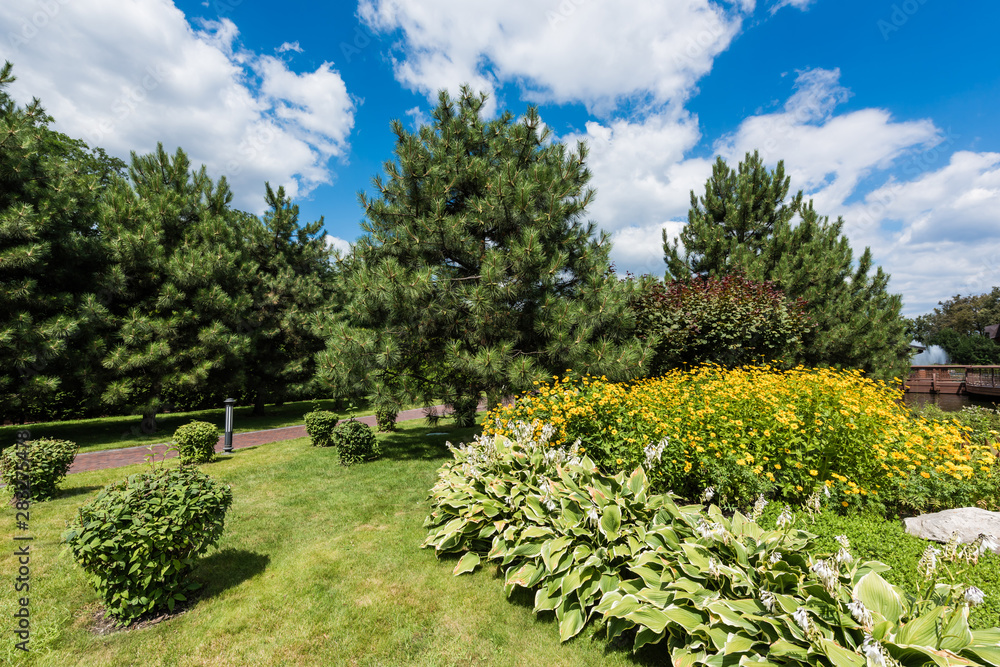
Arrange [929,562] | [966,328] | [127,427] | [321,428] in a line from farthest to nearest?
[966,328] < [127,427] < [321,428] < [929,562]

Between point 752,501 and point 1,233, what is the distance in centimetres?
1496

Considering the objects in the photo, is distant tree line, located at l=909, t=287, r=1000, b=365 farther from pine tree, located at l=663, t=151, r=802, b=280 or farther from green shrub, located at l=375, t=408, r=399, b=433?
green shrub, located at l=375, t=408, r=399, b=433

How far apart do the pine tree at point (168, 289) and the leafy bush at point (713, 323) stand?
12.3m

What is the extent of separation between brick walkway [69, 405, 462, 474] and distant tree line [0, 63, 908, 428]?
6.80 ft

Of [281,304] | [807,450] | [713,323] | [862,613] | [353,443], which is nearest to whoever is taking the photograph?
[862,613]

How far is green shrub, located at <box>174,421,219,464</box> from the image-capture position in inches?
330

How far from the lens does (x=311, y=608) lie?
11.2ft

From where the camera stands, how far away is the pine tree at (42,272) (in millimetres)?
9367

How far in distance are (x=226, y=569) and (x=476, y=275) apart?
5.99 m

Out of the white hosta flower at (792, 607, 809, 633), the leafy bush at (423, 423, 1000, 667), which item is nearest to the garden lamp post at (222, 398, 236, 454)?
the leafy bush at (423, 423, 1000, 667)

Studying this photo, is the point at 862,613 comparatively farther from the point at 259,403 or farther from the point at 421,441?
the point at 259,403

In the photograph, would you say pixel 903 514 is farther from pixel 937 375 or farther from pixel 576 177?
pixel 937 375

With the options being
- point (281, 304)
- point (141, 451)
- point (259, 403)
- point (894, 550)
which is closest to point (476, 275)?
point (894, 550)

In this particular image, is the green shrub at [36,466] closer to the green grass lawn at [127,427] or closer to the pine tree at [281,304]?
the green grass lawn at [127,427]
